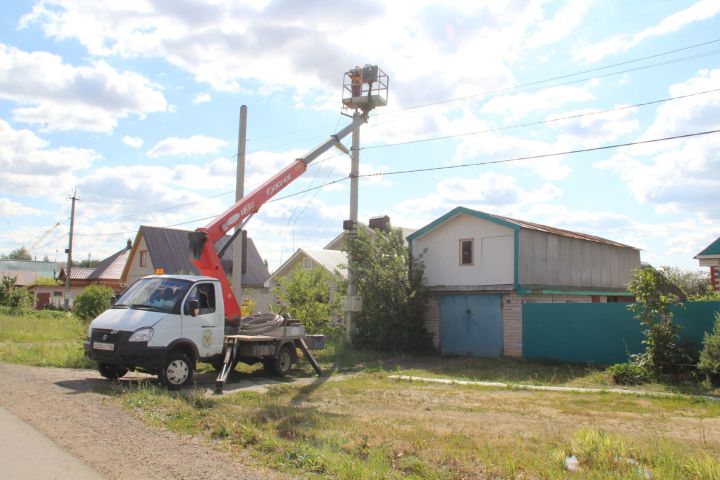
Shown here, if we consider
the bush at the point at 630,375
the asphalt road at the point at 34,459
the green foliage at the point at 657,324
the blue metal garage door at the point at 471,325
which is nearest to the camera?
the asphalt road at the point at 34,459

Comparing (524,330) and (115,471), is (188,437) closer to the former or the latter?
(115,471)

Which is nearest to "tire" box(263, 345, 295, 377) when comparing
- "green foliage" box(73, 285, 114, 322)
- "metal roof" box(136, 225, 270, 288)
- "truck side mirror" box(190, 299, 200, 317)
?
"truck side mirror" box(190, 299, 200, 317)

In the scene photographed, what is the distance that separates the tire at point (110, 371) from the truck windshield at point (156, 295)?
123 cm

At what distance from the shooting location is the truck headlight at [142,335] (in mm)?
11664

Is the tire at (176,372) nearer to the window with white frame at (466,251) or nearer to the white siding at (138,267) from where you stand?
the window with white frame at (466,251)

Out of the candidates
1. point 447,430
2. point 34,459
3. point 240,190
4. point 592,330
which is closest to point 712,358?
point 592,330

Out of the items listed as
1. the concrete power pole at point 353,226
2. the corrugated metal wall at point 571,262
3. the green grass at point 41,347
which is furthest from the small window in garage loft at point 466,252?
the green grass at point 41,347

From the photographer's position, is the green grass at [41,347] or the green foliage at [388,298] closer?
the green grass at [41,347]

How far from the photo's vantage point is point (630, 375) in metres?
14.8

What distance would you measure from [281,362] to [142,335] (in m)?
4.52

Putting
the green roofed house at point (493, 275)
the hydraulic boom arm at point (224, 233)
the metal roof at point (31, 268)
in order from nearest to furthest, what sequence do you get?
the hydraulic boom arm at point (224, 233) → the green roofed house at point (493, 275) → the metal roof at point (31, 268)

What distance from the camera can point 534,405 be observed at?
38.6 feet

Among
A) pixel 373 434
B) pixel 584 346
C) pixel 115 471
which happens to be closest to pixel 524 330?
pixel 584 346

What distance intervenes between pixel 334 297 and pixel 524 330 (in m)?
7.22
